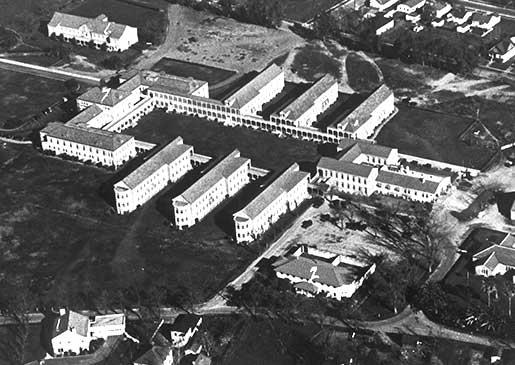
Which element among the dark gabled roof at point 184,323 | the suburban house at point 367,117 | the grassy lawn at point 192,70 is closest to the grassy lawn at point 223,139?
the suburban house at point 367,117

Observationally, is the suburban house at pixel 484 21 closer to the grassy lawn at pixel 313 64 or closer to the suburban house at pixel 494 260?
the grassy lawn at pixel 313 64

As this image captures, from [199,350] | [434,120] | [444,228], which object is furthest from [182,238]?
[434,120]

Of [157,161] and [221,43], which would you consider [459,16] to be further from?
[157,161]

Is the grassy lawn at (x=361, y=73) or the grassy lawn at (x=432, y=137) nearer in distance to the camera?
the grassy lawn at (x=432, y=137)

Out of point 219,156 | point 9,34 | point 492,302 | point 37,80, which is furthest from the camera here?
point 9,34


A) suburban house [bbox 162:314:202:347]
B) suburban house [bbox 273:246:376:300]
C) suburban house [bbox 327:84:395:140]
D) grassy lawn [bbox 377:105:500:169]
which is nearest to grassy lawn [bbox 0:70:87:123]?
suburban house [bbox 327:84:395:140]

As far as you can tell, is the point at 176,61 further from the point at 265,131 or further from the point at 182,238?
the point at 182,238
